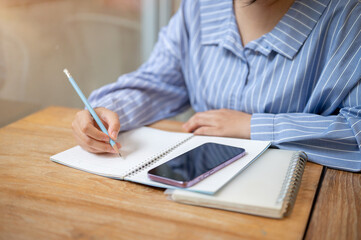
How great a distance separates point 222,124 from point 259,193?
31cm

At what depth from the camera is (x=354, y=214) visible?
64cm

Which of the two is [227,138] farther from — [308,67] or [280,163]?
[308,67]

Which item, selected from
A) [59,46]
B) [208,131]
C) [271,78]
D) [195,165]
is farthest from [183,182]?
[59,46]

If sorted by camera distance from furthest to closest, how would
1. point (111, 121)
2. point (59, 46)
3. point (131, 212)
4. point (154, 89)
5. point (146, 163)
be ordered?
point (59, 46) < point (154, 89) < point (111, 121) < point (146, 163) < point (131, 212)

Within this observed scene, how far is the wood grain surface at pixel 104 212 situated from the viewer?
581mm

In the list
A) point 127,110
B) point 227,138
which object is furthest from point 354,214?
point 127,110

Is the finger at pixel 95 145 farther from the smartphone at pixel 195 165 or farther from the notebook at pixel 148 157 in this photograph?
the smartphone at pixel 195 165

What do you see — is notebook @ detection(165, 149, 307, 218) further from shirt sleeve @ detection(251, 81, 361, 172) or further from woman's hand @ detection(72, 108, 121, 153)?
woman's hand @ detection(72, 108, 121, 153)

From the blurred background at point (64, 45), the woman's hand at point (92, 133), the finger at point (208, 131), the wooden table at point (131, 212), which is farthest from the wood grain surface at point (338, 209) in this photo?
the blurred background at point (64, 45)

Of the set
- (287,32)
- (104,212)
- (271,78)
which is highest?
(287,32)

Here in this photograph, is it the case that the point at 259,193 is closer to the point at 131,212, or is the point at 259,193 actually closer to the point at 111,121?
the point at 131,212

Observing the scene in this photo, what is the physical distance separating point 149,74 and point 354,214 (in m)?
0.71

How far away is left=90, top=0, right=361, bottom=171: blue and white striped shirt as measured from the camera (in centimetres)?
85

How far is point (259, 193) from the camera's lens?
25.5 inches
